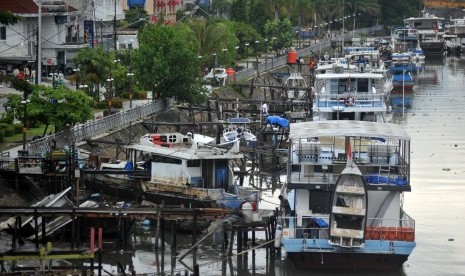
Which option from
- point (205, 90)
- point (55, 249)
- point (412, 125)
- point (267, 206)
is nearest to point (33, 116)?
point (267, 206)

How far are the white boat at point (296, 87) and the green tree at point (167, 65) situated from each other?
14638 millimetres

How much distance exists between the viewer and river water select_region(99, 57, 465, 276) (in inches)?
2329

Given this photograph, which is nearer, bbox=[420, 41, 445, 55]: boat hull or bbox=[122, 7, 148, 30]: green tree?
bbox=[122, 7, 148, 30]: green tree

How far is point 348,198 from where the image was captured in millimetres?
56969

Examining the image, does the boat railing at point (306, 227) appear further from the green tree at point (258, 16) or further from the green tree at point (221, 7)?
the green tree at point (221, 7)

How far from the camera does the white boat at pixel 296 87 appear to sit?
113406mm

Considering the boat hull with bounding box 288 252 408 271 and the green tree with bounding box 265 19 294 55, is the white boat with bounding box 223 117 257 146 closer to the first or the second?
the boat hull with bounding box 288 252 408 271

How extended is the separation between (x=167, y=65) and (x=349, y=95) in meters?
12.5

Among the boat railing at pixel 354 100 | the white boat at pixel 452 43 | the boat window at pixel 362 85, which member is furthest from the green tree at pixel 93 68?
the white boat at pixel 452 43

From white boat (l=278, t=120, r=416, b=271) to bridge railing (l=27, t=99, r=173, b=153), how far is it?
14947 millimetres

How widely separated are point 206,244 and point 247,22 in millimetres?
96069

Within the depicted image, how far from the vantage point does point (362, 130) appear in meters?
61.1

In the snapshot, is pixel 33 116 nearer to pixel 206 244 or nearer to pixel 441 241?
pixel 206 244

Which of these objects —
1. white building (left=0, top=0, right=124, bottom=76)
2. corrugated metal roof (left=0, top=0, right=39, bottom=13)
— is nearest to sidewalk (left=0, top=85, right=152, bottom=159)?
white building (left=0, top=0, right=124, bottom=76)
